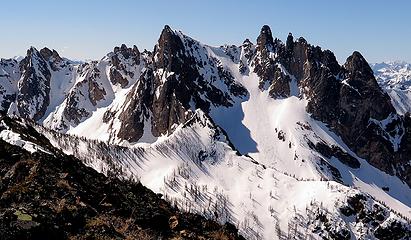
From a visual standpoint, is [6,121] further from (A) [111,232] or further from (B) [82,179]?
(A) [111,232]

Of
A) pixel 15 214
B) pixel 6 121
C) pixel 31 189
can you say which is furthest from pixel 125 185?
pixel 6 121

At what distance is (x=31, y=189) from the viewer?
5284 centimetres

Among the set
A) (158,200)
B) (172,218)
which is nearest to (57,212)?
(172,218)

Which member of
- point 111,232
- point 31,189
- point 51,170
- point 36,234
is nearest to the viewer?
point 36,234

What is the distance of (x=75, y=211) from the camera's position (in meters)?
48.2

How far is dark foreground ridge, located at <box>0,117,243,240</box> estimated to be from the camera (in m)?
43.4

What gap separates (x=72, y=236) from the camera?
43.6 metres

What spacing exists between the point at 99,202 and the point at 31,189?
7385 mm

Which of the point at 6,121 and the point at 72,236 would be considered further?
the point at 6,121

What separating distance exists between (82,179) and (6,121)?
59.8 metres

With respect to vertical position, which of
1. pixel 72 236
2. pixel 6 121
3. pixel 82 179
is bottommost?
pixel 72 236

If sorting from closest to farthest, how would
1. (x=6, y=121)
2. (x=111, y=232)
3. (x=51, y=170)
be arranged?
(x=111, y=232) → (x=51, y=170) → (x=6, y=121)

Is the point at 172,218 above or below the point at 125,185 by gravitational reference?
below

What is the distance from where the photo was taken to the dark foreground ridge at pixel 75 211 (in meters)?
43.4
